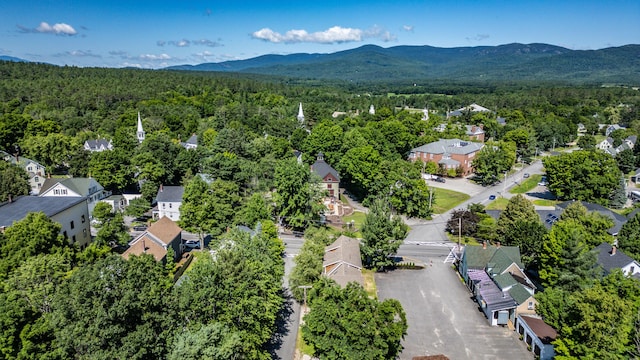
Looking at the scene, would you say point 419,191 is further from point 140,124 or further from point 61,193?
point 140,124

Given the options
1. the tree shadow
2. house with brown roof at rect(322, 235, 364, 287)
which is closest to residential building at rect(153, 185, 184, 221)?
house with brown roof at rect(322, 235, 364, 287)

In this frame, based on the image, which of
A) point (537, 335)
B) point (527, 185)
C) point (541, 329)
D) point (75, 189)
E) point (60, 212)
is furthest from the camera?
point (527, 185)

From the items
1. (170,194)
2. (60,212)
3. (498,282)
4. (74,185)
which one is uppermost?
(74,185)

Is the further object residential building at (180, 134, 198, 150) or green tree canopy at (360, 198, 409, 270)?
residential building at (180, 134, 198, 150)

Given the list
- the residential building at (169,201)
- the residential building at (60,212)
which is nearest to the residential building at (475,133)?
the residential building at (169,201)

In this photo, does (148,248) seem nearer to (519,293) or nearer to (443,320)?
(443,320)

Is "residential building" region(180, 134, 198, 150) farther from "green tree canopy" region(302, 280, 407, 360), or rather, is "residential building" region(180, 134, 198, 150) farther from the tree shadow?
"green tree canopy" region(302, 280, 407, 360)

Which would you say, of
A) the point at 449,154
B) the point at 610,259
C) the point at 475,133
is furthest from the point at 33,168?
the point at 475,133
